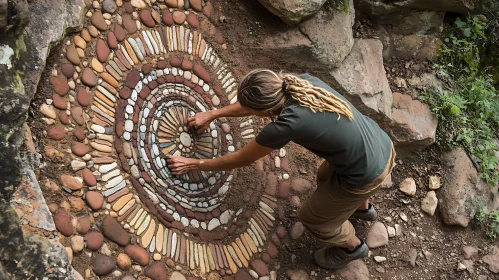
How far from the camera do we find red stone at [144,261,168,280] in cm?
267

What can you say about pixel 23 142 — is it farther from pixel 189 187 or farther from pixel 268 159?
pixel 268 159

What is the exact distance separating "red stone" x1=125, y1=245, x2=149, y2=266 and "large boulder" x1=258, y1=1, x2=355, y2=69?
1.68 m

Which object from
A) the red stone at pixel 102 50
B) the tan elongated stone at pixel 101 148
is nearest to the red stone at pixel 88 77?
the red stone at pixel 102 50

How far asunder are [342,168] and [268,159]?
1.07 meters

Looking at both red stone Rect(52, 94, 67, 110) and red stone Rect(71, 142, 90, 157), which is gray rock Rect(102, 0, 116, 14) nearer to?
red stone Rect(52, 94, 67, 110)

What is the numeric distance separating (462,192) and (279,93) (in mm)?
2267

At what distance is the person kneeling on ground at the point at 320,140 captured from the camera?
2.24 m

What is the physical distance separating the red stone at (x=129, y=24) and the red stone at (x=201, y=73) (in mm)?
462

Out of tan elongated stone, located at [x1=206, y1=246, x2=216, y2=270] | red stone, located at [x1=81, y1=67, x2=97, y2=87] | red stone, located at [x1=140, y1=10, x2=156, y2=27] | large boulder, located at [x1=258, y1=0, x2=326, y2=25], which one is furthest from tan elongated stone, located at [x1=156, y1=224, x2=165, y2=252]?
large boulder, located at [x1=258, y1=0, x2=326, y2=25]

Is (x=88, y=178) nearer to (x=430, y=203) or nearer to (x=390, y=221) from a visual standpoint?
(x=390, y=221)

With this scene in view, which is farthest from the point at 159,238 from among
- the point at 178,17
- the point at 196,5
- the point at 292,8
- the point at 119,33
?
the point at 292,8

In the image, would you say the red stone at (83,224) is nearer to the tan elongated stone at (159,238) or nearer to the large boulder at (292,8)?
the tan elongated stone at (159,238)

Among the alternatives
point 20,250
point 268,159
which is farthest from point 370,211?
point 20,250

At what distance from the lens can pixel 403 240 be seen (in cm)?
374
